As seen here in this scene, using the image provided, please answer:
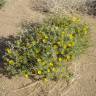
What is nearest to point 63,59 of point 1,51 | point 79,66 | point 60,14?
point 79,66

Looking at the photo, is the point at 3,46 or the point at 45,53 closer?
the point at 45,53

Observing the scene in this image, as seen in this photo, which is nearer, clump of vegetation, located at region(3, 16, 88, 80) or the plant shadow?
clump of vegetation, located at region(3, 16, 88, 80)

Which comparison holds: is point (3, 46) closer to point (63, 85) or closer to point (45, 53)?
point (45, 53)

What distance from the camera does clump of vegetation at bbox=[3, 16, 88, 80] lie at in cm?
466

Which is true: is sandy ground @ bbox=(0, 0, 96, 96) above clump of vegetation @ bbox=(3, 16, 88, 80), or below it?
below

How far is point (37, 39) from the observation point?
4.90 metres

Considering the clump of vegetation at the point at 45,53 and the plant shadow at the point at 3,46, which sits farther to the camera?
the plant shadow at the point at 3,46

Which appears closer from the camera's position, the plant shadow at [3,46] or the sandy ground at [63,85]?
the sandy ground at [63,85]

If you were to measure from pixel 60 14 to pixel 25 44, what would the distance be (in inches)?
68.8

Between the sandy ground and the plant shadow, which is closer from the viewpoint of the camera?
the sandy ground

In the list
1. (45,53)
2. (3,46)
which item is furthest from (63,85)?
(3,46)

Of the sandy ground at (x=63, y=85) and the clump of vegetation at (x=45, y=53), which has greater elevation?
the clump of vegetation at (x=45, y=53)

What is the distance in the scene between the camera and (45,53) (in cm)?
468

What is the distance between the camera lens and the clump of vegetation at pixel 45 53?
466 cm
